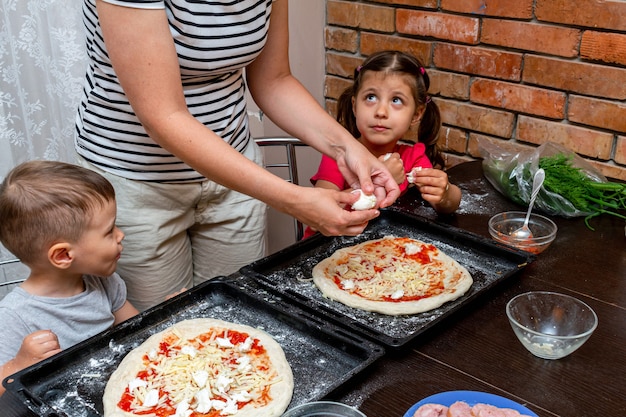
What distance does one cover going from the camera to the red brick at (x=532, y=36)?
2.28m

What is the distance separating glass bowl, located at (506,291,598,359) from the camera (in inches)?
47.9

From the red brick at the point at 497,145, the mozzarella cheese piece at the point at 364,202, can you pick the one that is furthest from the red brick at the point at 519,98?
the mozzarella cheese piece at the point at 364,202

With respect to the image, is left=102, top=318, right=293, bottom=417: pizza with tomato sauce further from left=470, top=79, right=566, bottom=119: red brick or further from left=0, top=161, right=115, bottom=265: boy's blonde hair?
left=470, top=79, right=566, bottom=119: red brick

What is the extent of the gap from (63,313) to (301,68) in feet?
5.87

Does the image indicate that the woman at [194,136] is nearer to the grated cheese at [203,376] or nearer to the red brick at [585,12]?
the grated cheese at [203,376]

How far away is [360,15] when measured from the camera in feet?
9.13

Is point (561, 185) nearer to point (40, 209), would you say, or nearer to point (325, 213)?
point (325, 213)

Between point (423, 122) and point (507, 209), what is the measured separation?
57cm

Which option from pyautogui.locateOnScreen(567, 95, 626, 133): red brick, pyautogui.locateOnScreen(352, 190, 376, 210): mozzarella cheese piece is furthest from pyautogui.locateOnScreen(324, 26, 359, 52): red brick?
pyautogui.locateOnScreen(352, 190, 376, 210): mozzarella cheese piece

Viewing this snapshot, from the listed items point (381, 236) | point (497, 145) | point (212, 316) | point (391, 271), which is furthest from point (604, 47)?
point (212, 316)

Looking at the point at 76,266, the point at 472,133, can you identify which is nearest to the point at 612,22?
the point at 472,133

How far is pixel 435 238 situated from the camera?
1.75m

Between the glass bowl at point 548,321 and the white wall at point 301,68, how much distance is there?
159cm

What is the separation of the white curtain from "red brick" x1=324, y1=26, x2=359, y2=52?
4.10ft
